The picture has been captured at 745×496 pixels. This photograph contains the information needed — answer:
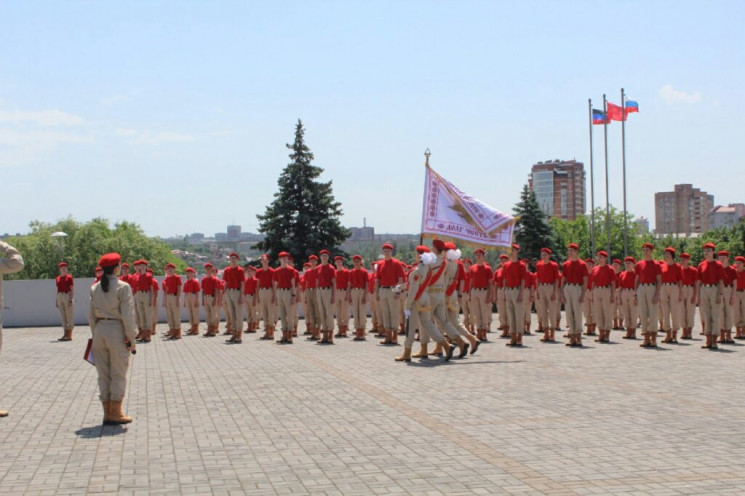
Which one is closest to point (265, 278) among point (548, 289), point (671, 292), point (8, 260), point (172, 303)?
point (172, 303)

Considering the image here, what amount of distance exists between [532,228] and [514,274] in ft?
113

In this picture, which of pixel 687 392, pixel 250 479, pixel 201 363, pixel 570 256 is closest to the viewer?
pixel 250 479

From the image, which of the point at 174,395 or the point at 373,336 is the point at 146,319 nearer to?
the point at 373,336

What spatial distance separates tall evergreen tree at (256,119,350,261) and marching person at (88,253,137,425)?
105ft

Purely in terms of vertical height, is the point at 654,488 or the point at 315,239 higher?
the point at 315,239

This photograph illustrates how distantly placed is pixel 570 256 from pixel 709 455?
1179cm

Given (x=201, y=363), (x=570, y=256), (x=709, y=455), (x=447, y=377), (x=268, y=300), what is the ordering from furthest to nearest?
(x=268, y=300), (x=570, y=256), (x=201, y=363), (x=447, y=377), (x=709, y=455)

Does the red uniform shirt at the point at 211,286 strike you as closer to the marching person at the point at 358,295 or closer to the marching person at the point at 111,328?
the marching person at the point at 358,295

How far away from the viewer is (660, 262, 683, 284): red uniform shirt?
19.7 m

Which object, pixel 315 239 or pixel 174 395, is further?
pixel 315 239

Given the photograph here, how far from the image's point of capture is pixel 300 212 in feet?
140

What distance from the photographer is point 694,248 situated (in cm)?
10119

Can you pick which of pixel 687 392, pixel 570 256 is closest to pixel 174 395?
pixel 687 392

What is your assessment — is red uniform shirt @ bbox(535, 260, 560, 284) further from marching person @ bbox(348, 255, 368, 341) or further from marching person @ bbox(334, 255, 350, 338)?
marching person @ bbox(334, 255, 350, 338)
